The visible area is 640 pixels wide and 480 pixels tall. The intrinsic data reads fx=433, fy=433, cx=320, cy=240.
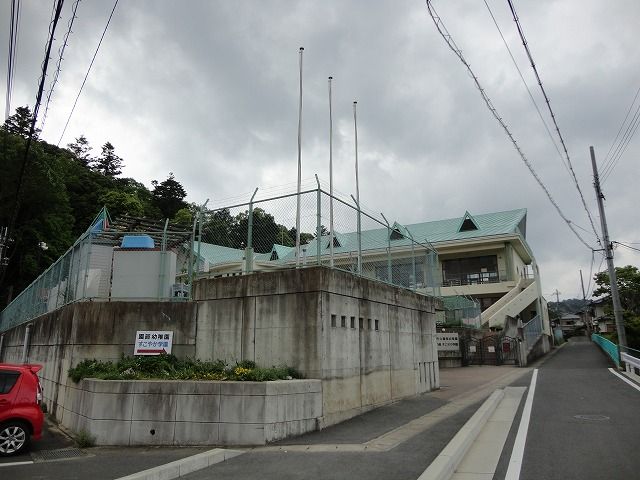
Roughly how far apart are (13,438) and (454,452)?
745cm

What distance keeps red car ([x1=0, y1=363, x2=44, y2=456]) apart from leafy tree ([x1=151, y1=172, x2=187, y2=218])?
204 ft

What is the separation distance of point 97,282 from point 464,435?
9.43 m

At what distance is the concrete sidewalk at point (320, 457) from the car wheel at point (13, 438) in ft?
3.12

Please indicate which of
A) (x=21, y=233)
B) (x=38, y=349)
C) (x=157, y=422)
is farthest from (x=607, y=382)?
(x=21, y=233)

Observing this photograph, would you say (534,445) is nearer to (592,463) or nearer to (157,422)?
(592,463)

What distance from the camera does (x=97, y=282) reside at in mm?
11305

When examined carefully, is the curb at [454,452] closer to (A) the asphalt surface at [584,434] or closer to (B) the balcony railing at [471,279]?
(A) the asphalt surface at [584,434]

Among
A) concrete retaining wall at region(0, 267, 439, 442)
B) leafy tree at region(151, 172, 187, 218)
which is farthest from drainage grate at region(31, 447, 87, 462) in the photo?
leafy tree at region(151, 172, 187, 218)

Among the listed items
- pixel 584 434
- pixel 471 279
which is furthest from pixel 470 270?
pixel 584 434

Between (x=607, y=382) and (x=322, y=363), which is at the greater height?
(x=322, y=363)

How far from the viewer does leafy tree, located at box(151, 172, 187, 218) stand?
227 feet

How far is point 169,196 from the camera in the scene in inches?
2788

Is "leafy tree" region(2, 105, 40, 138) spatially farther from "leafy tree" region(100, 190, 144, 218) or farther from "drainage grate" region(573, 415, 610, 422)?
"drainage grate" region(573, 415, 610, 422)

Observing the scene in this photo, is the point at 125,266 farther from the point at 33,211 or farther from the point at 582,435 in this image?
the point at 33,211
